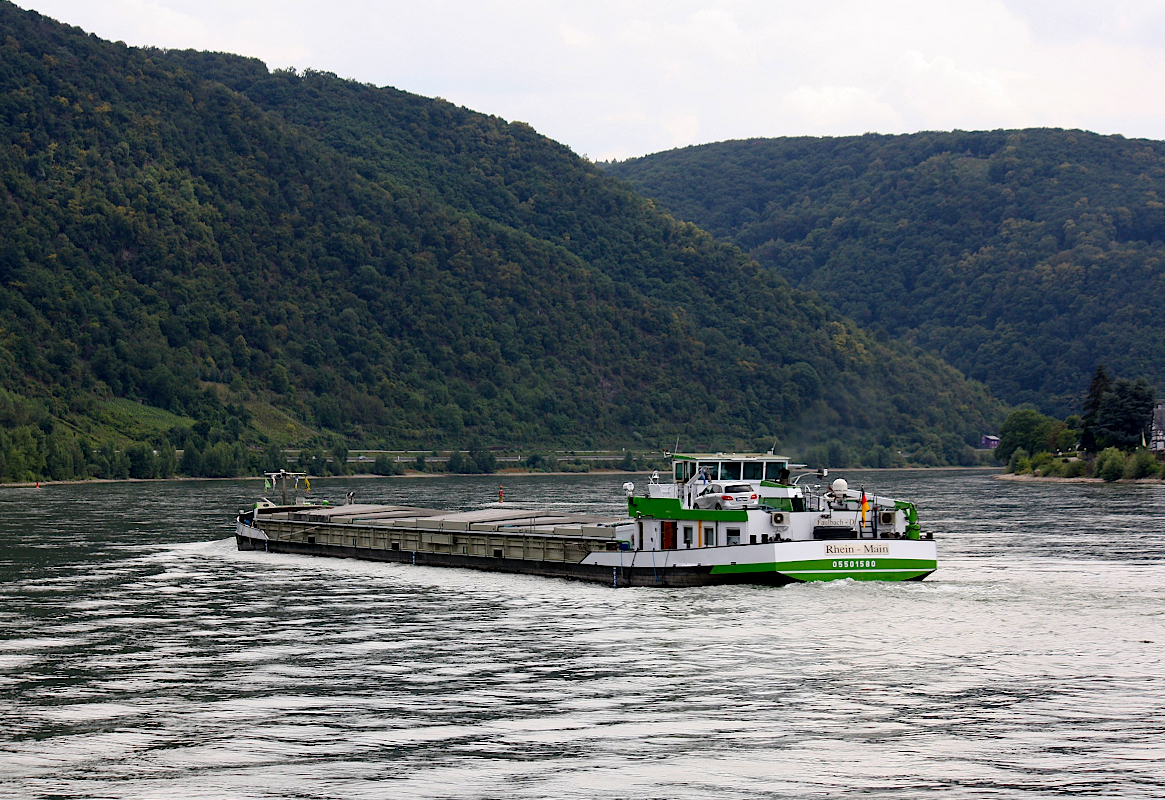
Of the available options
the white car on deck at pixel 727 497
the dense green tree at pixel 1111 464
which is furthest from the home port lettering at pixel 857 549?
the dense green tree at pixel 1111 464

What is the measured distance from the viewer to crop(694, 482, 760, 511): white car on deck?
178 feet

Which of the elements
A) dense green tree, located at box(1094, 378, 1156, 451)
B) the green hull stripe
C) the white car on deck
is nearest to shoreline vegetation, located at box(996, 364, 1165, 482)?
dense green tree, located at box(1094, 378, 1156, 451)

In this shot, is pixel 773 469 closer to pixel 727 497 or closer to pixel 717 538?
pixel 727 497

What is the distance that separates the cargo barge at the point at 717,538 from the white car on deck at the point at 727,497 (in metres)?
0.05

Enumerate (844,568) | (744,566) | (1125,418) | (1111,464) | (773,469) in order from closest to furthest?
1. (844,568)
2. (744,566)
3. (773,469)
4. (1111,464)
5. (1125,418)

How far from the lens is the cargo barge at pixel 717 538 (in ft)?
169

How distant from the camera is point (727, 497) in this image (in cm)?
5516

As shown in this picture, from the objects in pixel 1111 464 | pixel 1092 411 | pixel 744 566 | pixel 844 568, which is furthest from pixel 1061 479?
pixel 744 566

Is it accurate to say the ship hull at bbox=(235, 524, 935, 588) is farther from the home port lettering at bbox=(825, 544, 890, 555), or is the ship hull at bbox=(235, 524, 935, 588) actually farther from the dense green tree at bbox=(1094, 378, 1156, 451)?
the dense green tree at bbox=(1094, 378, 1156, 451)

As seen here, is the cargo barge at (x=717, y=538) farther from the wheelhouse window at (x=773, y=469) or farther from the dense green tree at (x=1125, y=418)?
the dense green tree at (x=1125, y=418)

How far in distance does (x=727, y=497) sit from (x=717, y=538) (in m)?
1.85

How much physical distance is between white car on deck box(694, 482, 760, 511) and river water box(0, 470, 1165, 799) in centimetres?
402

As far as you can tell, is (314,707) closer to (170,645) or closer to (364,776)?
(364,776)

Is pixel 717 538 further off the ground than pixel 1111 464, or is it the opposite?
pixel 1111 464
